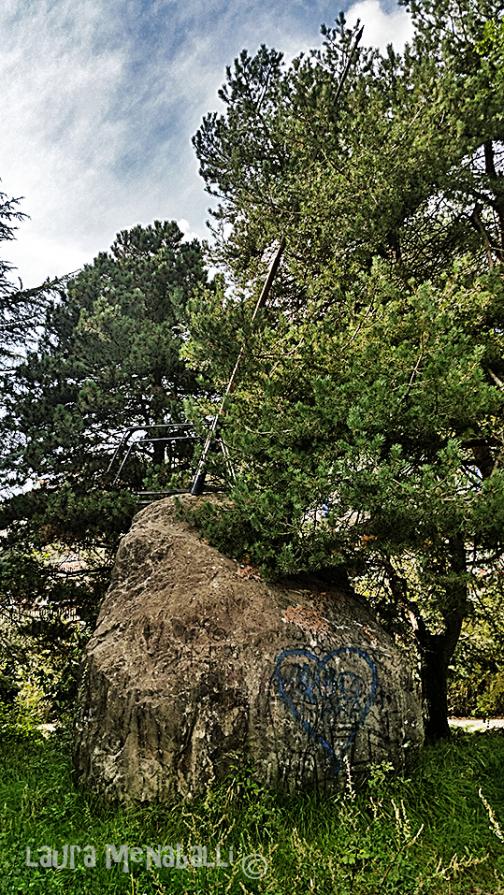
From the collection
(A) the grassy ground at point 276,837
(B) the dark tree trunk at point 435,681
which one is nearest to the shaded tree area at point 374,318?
(B) the dark tree trunk at point 435,681

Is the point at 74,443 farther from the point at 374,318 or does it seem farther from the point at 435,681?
the point at 435,681

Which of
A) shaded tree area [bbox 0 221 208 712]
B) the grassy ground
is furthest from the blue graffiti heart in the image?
shaded tree area [bbox 0 221 208 712]

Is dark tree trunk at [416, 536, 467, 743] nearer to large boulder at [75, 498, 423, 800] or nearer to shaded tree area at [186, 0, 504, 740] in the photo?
shaded tree area at [186, 0, 504, 740]

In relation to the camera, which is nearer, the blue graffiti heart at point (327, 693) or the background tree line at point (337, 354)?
the blue graffiti heart at point (327, 693)

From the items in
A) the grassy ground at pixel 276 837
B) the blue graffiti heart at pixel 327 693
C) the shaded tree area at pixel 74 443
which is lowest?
the grassy ground at pixel 276 837

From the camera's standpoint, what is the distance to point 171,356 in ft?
30.4

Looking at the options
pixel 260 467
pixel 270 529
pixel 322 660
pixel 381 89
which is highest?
pixel 381 89

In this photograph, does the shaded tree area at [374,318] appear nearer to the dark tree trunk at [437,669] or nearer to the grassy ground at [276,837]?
the dark tree trunk at [437,669]

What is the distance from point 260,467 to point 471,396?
1.95 meters

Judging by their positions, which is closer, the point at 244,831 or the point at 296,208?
the point at 244,831

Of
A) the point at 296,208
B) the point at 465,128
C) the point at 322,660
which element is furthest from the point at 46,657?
the point at 465,128

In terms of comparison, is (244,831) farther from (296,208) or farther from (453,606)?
(296,208)

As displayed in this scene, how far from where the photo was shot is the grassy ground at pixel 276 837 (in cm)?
315

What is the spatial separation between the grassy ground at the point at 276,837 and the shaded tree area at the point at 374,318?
1.77 m
